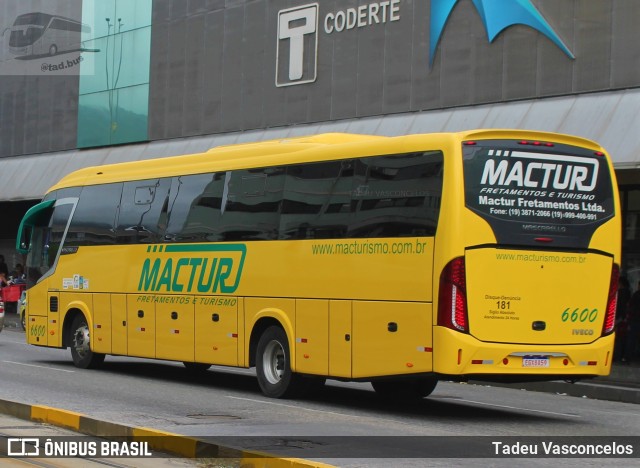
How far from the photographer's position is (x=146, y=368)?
2172cm

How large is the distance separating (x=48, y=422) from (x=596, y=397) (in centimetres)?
1017

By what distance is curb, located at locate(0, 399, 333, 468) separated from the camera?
952 centimetres

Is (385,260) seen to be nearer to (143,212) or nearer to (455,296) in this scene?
(455,296)

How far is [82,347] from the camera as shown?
67.8ft

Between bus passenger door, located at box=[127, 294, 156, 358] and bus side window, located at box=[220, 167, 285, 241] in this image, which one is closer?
bus side window, located at box=[220, 167, 285, 241]

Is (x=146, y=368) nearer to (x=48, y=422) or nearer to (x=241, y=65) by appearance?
(x=48, y=422)

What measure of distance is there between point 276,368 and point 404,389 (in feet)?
6.17

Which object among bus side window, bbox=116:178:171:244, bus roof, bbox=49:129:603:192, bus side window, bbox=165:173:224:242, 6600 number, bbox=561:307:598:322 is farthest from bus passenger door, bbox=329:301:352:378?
bus side window, bbox=116:178:171:244

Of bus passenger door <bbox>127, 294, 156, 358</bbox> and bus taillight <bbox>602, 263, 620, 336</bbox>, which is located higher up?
bus taillight <bbox>602, 263, 620, 336</bbox>

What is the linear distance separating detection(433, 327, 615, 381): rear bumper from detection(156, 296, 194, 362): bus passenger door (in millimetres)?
5418

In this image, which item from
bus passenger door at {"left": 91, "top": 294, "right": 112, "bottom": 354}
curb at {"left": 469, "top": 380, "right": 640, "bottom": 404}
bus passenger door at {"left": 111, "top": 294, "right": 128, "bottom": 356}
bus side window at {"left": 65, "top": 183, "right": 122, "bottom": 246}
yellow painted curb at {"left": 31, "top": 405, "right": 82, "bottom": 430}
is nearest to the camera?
yellow painted curb at {"left": 31, "top": 405, "right": 82, "bottom": 430}

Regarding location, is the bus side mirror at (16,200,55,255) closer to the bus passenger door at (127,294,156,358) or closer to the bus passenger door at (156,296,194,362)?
the bus passenger door at (127,294,156,358)

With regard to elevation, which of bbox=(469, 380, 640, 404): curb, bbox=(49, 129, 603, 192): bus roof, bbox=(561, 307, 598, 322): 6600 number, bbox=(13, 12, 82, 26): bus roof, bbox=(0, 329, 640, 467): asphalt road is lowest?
bbox=(469, 380, 640, 404): curb

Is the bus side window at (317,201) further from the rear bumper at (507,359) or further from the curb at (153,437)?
the curb at (153,437)
